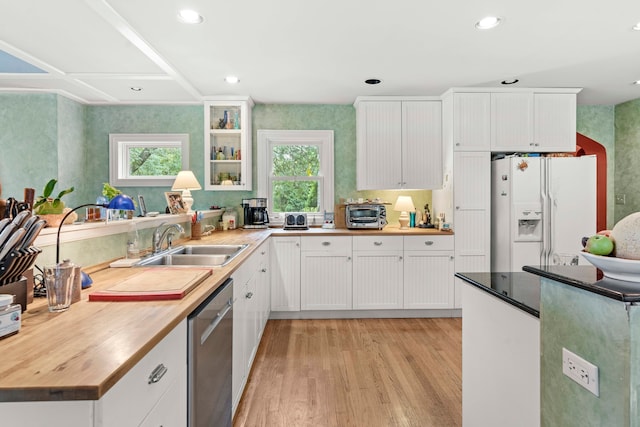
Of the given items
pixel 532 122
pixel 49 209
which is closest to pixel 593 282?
pixel 49 209

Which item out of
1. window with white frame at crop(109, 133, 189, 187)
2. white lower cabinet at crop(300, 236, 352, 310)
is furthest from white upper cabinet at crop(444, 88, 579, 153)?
window with white frame at crop(109, 133, 189, 187)

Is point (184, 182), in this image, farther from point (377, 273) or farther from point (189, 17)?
point (377, 273)

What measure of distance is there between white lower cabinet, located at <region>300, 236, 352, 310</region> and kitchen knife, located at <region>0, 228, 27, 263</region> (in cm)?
282

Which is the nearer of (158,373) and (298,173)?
(158,373)

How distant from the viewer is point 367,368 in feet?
8.91

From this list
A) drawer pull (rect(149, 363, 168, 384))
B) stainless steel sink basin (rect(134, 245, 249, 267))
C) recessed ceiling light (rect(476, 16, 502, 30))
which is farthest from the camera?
recessed ceiling light (rect(476, 16, 502, 30))

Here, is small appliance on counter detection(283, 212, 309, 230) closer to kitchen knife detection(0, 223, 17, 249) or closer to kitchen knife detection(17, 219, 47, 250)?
kitchen knife detection(17, 219, 47, 250)

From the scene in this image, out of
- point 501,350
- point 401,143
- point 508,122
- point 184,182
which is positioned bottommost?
point 501,350

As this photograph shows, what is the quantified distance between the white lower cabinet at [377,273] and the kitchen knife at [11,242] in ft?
9.89

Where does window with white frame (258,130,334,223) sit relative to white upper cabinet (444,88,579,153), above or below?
below

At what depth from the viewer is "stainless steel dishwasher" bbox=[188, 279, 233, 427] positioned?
1.34 m

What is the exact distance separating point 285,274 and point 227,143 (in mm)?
1714

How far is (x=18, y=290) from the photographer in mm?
1219

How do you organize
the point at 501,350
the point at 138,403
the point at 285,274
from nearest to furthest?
the point at 138,403, the point at 501,350, the point at 285,274
